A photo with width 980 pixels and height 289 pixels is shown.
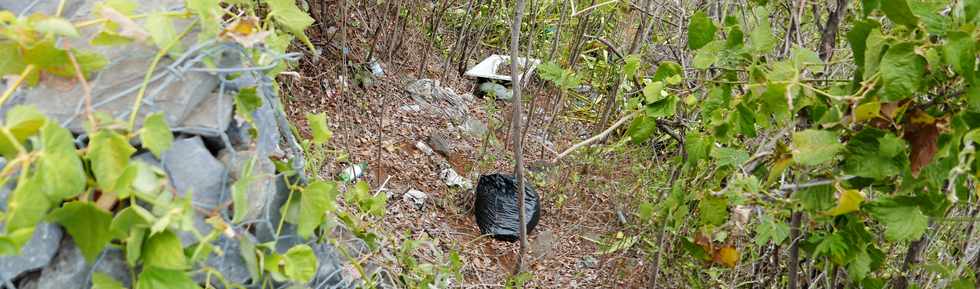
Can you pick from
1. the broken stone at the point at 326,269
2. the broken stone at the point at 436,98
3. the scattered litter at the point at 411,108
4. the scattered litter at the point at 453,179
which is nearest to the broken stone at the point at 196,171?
the broken stone at the point at 326,269

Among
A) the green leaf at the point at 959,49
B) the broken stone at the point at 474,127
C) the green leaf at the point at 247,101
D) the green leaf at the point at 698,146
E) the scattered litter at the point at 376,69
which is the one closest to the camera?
the green leaf at the point at 247,101

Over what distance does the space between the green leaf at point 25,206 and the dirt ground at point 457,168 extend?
8.33 ft

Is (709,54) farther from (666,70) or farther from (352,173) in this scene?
(352,173)

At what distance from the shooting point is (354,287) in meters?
1.36

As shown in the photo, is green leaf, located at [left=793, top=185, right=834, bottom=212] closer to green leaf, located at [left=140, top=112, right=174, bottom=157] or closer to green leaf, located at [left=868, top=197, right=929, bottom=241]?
green leaf, located at [left=868, top=197, right=929, bottom=241]

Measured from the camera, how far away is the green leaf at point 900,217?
1.29 m

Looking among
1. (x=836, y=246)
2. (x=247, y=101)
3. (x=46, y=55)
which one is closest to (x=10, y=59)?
(x=46, y=55)

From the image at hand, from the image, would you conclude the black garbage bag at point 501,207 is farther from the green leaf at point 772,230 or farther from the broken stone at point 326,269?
the broken stone at point 326,269

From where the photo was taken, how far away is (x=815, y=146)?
135cm

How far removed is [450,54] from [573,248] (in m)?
1.72

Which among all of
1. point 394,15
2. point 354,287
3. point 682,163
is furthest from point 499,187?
point 354,287

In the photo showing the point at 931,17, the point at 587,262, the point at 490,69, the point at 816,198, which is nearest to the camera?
the point at 931,17

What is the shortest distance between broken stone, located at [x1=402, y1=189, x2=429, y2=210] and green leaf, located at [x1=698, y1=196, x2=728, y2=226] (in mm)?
2334

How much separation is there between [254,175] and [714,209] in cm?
100
